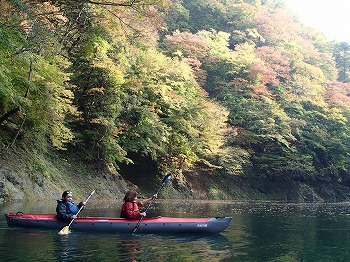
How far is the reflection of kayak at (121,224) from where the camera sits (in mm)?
10789

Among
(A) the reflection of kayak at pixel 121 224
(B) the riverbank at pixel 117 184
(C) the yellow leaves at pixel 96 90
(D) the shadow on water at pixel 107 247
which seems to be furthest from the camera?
(C) the yellow leaves at pixel 96 90

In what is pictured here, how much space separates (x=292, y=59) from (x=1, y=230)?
123 feet

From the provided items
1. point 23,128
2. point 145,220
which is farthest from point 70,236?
point 23,128

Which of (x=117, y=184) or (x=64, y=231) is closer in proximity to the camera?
(x=64, y=231)

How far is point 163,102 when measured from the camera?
26219mm

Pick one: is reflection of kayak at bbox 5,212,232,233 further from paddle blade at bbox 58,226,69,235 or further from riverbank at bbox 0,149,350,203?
riverbank at bbox 0,149,350,203

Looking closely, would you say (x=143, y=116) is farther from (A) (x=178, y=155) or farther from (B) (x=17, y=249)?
(B) (x=17, y=249)

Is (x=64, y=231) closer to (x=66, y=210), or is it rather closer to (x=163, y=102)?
(x=66, y=210)

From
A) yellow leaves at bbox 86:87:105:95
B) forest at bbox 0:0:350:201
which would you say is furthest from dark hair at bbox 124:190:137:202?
yellow leaves at bbox 86:87:105:95

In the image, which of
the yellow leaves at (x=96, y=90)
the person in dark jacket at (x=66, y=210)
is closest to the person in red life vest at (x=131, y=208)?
the person in dark jacket at (x=66, y=210)

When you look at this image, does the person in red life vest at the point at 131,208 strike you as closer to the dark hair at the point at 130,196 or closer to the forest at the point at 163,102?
the dark hair at the point at 130,196

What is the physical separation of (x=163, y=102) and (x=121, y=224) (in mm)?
16007

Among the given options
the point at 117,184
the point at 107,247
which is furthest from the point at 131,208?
the point at 117,184

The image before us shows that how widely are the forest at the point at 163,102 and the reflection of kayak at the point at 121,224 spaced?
12.2ft
